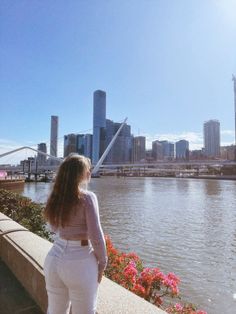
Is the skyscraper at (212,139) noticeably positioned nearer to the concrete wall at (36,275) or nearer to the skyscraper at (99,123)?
the skyscraper at (99,123)

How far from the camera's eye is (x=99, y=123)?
141 m

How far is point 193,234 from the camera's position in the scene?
1443cm

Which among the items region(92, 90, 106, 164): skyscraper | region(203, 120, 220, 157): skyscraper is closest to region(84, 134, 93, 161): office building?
region(92, 90, 106, 164): skyscraper

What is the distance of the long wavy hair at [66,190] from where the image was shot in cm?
220

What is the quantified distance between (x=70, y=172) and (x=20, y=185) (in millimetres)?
51831

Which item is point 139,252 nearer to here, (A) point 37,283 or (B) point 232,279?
(B) point 232,279

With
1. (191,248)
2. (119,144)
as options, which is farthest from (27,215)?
(119,144)

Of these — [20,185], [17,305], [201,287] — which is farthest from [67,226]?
[20,185]

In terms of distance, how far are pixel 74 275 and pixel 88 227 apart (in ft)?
1.01

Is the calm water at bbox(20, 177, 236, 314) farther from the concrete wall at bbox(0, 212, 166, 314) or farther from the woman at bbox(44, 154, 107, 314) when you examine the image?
the concrete wall at bbox(0, 212, 166, 314)

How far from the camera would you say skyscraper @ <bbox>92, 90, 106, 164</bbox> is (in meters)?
134

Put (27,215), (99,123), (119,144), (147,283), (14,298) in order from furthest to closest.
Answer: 1. (119,144)
2. (99,123)
3. (27,215)
4. (147,283)
5. (14,298)

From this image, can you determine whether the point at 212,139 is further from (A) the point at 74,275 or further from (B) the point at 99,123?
(A) the point at 74,275

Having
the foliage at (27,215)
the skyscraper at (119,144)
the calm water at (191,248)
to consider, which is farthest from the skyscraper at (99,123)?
the foliage at (27,215)
